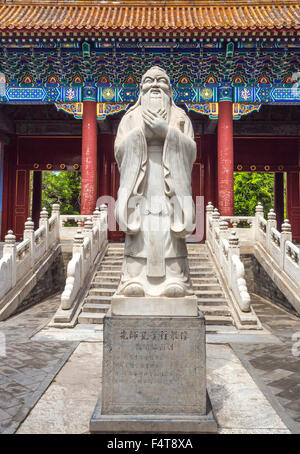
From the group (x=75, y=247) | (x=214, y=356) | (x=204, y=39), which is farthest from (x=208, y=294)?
(x=204, y=39)

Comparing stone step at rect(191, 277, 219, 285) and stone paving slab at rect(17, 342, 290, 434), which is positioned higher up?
stone step at rect(191, 277, 219, 285)

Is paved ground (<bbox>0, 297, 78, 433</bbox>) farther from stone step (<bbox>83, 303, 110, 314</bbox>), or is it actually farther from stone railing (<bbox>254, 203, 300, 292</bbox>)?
stone railing (<bbox>254, 203, 300, 292</bbox>)

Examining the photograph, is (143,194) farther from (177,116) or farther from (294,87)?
(294,87)

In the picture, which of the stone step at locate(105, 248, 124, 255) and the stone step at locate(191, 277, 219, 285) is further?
the stone step at locate(105, 248, 124, 255)

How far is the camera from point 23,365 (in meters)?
4.25

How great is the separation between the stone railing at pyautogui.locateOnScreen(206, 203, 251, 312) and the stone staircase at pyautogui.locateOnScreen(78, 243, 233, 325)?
0.93 feet

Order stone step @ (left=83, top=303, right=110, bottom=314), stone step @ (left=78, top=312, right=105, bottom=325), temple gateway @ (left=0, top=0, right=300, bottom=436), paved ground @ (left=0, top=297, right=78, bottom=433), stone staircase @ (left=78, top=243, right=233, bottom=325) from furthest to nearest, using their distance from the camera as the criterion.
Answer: stone step @ (left=83, top=303, right=110, bottom=314) → stone staircase @ (left=78, top=243, right=233, bottom=325) → stone step @ (left=78, top=312, right=105, bottom=325) → paved ground @ (left=0, top=297, right=78, bottom=433) → temple gateway @ (left=0, top=0, right=300, bottom=436)

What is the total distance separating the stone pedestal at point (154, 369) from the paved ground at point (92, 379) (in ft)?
1.18

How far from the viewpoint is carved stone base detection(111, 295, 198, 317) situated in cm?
278

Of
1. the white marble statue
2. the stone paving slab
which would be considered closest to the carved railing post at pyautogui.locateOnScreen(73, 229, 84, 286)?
the stone paving slab

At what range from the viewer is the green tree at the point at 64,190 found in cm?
2228

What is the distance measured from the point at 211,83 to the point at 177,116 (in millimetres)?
8678

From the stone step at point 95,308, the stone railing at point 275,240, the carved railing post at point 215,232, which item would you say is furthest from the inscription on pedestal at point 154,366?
the carved railing post at point 215,232
